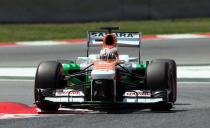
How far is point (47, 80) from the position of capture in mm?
11688

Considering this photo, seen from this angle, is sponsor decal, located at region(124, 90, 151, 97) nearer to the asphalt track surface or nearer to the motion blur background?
the asphalt track surface

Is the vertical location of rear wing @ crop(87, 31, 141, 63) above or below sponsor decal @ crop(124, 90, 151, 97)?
above

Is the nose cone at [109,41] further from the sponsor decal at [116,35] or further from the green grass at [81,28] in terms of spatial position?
the green grass at [81,28]

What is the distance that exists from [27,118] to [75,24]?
633 inches

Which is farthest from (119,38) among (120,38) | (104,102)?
(104,102)

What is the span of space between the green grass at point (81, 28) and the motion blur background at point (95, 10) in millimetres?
224

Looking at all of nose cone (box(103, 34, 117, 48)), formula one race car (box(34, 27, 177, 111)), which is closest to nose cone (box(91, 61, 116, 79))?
formula one race car (box(34, 27, 177, 111))

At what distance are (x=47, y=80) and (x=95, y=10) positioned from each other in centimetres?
1490

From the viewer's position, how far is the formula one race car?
11.4 m

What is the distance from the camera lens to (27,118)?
10.5 m

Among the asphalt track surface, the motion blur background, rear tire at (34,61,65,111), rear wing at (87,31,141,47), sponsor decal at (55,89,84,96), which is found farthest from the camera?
the motion blur background

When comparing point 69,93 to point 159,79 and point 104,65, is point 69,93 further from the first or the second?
point 159,79

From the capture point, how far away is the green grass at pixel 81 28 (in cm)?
2417

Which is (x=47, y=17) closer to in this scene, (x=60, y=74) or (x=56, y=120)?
(x=60, y=74)
